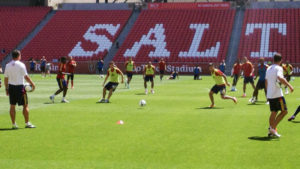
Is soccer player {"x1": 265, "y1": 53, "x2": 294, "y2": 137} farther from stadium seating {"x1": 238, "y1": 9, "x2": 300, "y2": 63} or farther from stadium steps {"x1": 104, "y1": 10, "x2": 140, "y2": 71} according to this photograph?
stadium steps {"x1": 104, "y1": 10, "x2": 140, "y2": 71}

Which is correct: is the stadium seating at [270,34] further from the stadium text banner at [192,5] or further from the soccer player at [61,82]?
the soccer player at [61,82]

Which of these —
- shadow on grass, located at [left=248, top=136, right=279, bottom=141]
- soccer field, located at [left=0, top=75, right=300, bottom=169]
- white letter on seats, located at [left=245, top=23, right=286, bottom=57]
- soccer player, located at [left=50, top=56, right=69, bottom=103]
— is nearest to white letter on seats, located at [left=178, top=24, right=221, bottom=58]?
white letter on seats, located at [left=245, top=23, right=286, bottom=57]

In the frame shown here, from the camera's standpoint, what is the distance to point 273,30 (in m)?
59.2

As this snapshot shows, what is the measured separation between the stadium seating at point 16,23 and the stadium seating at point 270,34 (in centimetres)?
2950

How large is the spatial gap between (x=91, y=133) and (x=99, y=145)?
1.88m

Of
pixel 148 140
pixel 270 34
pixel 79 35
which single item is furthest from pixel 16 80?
pixel 79 35

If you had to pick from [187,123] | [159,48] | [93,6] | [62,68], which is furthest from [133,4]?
[187,123]

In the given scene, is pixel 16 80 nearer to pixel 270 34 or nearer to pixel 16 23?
pixel 270 34

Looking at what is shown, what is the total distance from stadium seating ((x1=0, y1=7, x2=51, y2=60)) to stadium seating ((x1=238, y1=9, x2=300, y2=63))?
96.8 feet

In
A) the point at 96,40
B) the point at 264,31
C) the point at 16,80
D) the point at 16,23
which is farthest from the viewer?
the point at 16,23

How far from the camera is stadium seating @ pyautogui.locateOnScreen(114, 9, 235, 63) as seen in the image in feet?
189

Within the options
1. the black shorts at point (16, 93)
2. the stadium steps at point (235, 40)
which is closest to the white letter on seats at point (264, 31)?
the stadium steps at point (235, 40)

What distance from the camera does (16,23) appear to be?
6806cm

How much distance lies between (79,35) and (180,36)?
13789 millimetres
